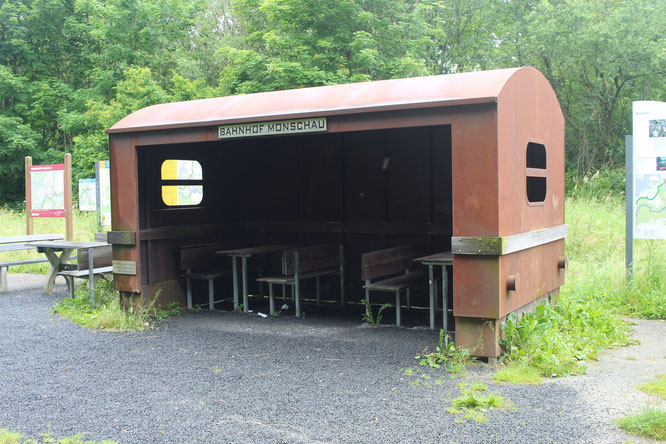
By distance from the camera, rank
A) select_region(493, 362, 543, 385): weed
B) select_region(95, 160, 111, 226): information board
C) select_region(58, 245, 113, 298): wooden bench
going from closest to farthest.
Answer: select_region(493, 362, 543, 385): weed → select_region(58, 245, 113, 298): wooden bench → select_region(95, 160, 111, 226): information board

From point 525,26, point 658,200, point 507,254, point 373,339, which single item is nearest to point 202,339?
point 373,339

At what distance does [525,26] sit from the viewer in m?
26.6

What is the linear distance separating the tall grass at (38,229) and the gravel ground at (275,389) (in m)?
6.69

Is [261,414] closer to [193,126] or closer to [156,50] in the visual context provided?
[193,126]

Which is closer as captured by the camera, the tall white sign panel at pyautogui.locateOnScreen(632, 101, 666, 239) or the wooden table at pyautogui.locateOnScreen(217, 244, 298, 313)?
the tall white sign panel at pyautogui.locateOnScreen(632, 101, 666, 239)

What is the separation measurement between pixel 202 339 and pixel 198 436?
3.06 meters

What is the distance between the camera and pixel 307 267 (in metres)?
8.75

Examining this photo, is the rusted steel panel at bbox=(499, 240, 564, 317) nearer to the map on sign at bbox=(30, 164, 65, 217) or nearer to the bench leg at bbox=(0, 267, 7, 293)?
the bench leg at bbox=(0, 267, 7, 293)

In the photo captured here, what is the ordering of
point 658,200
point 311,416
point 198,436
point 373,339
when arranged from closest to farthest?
point 198,436 → point 311,416 → point 373,339 → point 658,200

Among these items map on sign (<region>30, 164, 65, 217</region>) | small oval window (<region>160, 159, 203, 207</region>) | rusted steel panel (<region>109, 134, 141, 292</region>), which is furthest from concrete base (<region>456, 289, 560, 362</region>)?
map on sign (<region>30, 164, 65, 217</region>)

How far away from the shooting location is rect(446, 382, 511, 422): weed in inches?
180

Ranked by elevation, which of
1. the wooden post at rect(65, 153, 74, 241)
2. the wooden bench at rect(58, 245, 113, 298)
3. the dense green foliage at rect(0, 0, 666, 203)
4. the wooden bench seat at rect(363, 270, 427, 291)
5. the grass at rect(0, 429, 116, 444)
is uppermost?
the dense green foliage at rect(0, 0, 666, 203)

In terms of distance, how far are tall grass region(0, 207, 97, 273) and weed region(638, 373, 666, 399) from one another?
39.4 ft

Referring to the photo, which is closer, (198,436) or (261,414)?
(198,436)
